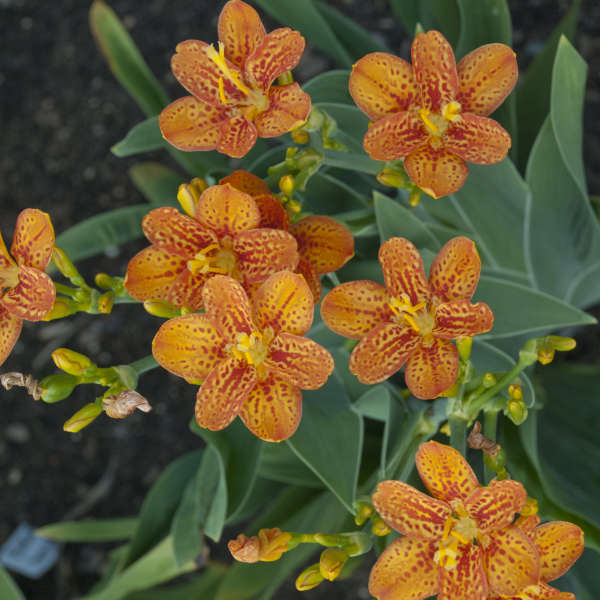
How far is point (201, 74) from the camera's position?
78cm

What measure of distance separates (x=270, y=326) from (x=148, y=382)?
1117 mm

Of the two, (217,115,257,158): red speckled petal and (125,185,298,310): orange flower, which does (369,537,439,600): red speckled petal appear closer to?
(125,185,298,310): orange flower

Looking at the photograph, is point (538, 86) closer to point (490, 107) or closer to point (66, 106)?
point (490, 107)

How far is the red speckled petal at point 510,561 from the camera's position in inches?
24.2

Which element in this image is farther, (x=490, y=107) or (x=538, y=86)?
(x=538, y=86)

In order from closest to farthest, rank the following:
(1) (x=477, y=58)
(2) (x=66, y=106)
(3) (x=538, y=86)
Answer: (1) (x=477, y=58)
(3) (x=538, y=86)
(2) (x=66, y=106)

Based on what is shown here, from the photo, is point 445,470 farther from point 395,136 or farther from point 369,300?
point 395,136

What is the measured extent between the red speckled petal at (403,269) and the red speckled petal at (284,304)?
0.30 ft

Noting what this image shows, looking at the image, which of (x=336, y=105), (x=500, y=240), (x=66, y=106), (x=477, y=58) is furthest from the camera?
(x=66, y=106)

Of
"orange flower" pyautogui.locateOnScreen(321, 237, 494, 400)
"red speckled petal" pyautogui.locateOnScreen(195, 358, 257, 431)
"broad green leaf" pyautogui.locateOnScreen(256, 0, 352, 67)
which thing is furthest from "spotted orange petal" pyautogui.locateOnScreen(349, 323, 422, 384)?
"broad green leaf" pyautogui.locateOnScreen(256, 0, 352, 67)

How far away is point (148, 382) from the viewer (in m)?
1.74

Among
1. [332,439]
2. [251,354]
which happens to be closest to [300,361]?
[251,354]

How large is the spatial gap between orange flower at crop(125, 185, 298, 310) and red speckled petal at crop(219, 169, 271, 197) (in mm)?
60

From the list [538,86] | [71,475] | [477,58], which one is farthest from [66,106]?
[477,58]
